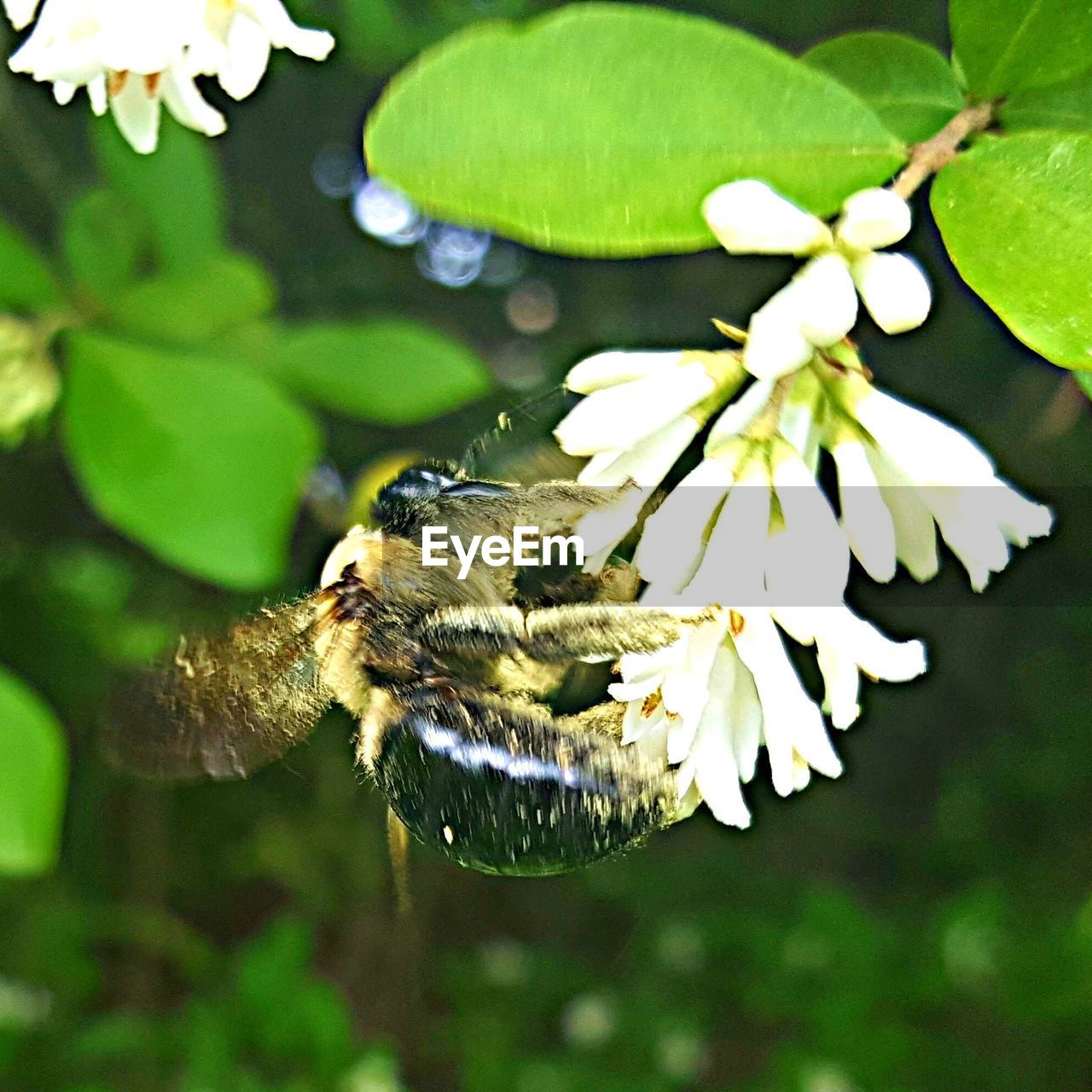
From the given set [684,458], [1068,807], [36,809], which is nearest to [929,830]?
[1068,807]

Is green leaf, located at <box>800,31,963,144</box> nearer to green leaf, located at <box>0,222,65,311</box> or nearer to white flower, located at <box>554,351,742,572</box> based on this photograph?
white flower, located at <box>554,351,742,572</box>

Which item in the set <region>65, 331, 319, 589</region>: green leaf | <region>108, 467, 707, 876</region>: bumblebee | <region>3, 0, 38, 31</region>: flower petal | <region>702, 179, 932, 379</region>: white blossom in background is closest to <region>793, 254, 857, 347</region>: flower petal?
<region>702, 179, 932, 379</region>: white blossom in background

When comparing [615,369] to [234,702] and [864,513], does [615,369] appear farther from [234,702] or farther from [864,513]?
[234,702]

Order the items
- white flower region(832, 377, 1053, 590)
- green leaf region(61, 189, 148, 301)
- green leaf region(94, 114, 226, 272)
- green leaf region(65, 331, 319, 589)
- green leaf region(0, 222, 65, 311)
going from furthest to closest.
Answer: green leaf region(94, 114, 226, 272) < green leaf region(61, 189, 148, 301) < green leaf region(0, 222, 65, 311) < green leaf region(65, 331, 319, 589) < white flower region(832, 377, 1053, 590)

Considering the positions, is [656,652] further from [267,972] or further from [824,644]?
[267,972]

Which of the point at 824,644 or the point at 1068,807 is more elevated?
the point at 824,644

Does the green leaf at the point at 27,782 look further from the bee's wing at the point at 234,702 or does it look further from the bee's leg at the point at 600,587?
the bee's leg at the point at 600,587
